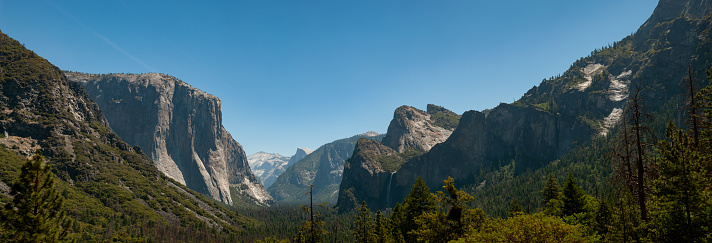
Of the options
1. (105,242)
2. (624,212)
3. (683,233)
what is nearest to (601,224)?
(624,212)

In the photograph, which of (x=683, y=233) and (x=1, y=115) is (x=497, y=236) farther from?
(x=1, y=115)

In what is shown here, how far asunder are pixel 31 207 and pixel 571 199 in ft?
226

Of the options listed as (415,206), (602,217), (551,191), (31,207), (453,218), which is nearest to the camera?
(31,207)

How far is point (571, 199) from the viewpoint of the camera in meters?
55.7

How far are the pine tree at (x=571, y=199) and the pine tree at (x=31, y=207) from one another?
65638mm

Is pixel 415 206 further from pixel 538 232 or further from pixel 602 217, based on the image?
pixel 538 232

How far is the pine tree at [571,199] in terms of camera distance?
55.0m

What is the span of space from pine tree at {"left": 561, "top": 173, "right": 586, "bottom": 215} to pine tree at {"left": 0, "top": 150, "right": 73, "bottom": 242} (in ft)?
215

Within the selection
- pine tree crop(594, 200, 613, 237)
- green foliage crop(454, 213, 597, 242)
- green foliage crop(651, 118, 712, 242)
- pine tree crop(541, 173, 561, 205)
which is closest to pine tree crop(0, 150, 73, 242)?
green foliage crop(454, 213, 597, 242)

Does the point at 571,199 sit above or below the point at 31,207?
below

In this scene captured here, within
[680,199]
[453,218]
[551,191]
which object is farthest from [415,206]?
[680,199]

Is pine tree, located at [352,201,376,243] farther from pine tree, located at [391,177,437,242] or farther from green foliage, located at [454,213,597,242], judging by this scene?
green foliage, located at [454,213,597,242]

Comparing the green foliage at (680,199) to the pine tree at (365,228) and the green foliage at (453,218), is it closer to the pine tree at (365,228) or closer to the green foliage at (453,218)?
the green foliage at (453,218)

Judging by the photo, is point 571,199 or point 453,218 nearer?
point 453,218
